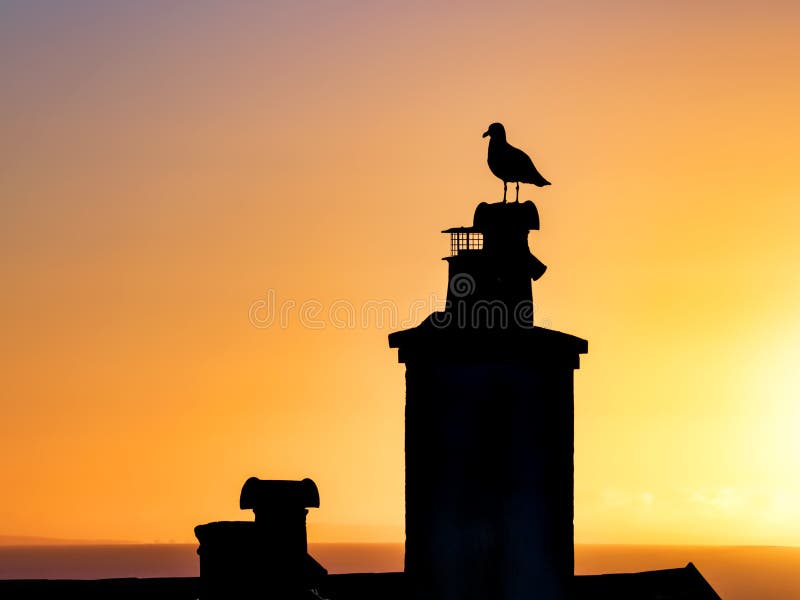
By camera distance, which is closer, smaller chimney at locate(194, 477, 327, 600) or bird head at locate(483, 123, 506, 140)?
smaller chimney at locate(194, 477, 327, 600)

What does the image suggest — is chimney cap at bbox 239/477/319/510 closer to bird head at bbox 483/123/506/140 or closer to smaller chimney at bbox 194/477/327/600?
smaller chimney at bbox 194/477/327/600

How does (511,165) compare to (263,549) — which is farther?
(511,165)

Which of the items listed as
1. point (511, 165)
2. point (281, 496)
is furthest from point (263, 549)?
point (511, 165)

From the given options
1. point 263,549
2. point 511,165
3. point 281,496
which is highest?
point 511,165

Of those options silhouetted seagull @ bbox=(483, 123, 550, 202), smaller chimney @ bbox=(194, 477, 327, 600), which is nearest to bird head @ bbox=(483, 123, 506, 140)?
silhouetted seagull @ bbox=(483, 123, 550, 202)

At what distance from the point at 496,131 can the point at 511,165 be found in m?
0.76

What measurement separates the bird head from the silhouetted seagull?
0.14 m

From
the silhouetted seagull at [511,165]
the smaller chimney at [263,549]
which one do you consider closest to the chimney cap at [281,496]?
the smaller chimney at [263,549]

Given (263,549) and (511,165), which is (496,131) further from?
(263,549)

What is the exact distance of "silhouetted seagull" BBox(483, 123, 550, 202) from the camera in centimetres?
2194

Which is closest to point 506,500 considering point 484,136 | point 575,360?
point 575,360

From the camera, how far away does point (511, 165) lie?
2192 cm

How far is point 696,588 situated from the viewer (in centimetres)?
2453

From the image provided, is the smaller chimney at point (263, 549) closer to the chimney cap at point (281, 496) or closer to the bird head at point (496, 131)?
the chimney cap at point (281, 496)
